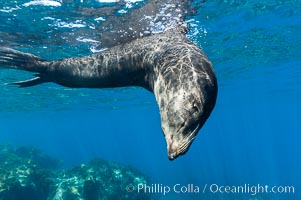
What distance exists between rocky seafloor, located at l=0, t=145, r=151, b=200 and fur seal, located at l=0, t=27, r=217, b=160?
11011 millimetres

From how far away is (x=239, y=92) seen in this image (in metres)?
41.2

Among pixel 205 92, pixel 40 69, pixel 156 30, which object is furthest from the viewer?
pixel 156 30

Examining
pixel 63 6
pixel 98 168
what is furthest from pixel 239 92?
pixel 63 6

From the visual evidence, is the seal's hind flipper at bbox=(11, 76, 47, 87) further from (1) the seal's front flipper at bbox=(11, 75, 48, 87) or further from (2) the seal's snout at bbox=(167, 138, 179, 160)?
(2) the seal's snout at bbox=(167, 138, 179, 160)

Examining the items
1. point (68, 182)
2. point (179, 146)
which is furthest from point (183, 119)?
point (68, 182)

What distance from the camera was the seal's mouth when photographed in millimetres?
3168

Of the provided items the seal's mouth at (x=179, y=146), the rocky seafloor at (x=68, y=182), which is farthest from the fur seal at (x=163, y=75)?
the rocky seafloor at (x=68, y=182)

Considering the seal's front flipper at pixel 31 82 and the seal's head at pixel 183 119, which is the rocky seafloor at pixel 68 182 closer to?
the seal's front flipper at pixel 31 82

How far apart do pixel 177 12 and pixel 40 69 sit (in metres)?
5.93

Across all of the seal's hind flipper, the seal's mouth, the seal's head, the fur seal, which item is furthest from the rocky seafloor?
the seal's mouth

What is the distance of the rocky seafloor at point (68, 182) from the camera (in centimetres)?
1619

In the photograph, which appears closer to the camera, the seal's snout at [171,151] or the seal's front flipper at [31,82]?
the seal's snout at [171,151]

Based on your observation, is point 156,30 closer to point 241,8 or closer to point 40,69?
point 241,8

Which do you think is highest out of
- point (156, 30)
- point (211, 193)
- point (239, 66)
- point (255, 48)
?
point (156, 30)
